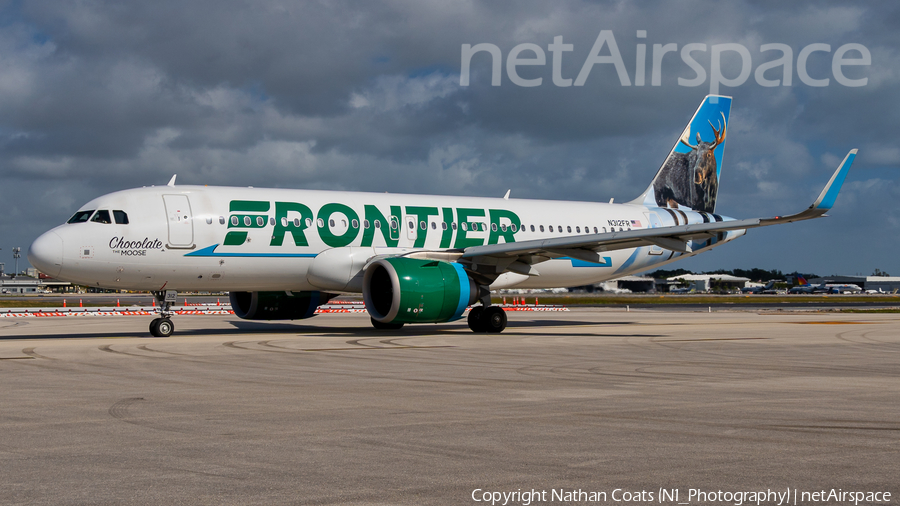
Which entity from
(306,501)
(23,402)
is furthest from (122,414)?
(306,501)

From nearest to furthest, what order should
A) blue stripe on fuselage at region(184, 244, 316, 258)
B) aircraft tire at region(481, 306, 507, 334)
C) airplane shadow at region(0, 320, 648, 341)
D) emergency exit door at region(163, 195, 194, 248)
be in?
emergency exit door at region(163, 195, 194, 248) → blue stripe on fuselage at region(184, 244, 316, 258) → airplane shadow at region(0, 320, 648, 341) → aircraft tire at region(481, 306, 507, 334)

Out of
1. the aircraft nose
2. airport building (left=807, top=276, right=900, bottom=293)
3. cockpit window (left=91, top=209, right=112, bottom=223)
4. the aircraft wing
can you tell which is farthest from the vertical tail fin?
airport building (left=807, top=276, right=900, bottom=293)

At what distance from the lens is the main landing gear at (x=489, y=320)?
2391 cm

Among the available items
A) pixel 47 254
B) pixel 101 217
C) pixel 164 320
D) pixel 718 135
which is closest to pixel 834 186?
pixel 718 135

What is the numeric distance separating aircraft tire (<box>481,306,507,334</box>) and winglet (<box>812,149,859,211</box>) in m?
8.73

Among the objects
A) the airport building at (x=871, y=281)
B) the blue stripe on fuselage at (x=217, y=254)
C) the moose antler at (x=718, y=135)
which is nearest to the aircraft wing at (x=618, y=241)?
the blue stripe on fuselage at (x=217, y=254)

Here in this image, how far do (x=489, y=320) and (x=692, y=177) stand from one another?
12.8 meters

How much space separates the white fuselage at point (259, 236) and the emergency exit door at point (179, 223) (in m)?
0.03

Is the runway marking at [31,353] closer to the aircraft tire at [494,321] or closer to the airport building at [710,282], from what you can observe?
the aircraft tire at [494,321]

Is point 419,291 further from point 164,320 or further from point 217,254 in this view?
point 164,320

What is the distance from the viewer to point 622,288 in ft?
370

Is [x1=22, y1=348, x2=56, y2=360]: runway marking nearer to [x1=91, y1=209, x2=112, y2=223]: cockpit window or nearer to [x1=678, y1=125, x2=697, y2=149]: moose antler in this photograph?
[x1=91, y1=209, x2=112, y2=223]: cockpit window

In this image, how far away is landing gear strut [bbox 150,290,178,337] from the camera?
21.0m

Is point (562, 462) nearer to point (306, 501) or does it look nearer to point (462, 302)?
point (306, 501)
